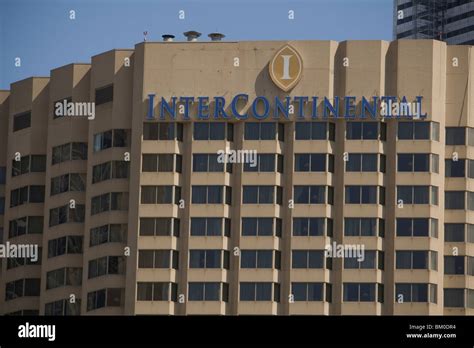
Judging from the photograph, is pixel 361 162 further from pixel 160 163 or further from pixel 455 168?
pixel 160 163

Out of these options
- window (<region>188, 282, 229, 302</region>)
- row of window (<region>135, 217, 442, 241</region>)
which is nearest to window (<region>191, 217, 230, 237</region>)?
row of window (<region>135, 217, 442, 241</region>)

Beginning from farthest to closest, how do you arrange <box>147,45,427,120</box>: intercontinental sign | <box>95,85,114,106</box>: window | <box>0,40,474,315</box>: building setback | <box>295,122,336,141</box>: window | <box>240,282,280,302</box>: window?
<box>95,85,114,106</box>: window → <box>295,122,336,141</box>: window → <box>147,45,427,120</box>: intercontinental sign → <box>0,40,474,315</box>: building setback → <box>240,282,280,302</box>: window

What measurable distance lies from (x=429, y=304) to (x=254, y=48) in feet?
126

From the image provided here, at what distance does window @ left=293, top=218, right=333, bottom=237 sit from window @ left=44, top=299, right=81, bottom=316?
94.3 ft

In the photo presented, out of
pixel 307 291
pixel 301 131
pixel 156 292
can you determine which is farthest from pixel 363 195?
pixel 156 292

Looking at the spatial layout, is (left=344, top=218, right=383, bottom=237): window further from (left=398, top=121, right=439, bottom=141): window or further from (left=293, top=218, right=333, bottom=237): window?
(left=398, top=121, right=439, bottom=141): window

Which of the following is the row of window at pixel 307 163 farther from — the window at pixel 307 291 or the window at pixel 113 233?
the window at pixel 307 291

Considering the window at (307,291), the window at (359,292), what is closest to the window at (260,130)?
the window at (307,291)

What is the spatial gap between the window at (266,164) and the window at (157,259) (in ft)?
46.7

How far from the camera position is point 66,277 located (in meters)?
197

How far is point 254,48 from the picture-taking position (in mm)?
194750

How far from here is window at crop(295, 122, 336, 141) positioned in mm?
193500

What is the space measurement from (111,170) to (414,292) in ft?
134
